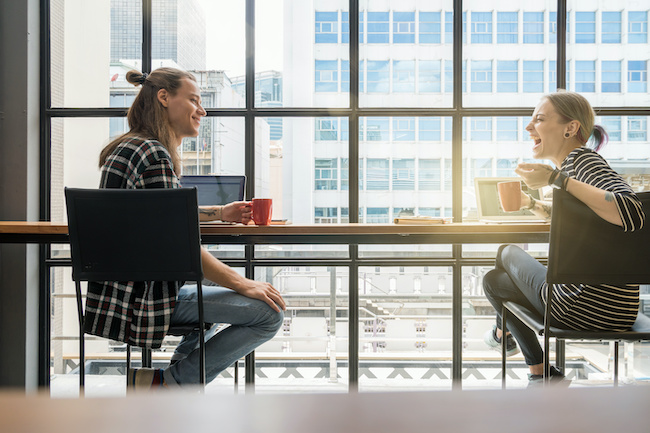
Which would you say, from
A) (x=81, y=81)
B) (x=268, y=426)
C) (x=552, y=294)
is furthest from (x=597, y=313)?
(x=81, y=81)

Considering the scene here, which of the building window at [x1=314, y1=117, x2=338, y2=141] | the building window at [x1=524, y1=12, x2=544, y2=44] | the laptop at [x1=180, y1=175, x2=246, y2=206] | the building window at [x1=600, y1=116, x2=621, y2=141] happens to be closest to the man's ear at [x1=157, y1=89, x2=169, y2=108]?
the laptop at [x1=180, y1=175, x2=246, y2=206]

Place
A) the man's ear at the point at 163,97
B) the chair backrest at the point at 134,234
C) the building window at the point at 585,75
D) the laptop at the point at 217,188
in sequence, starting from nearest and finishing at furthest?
the chair backrest at the point at 134,234, the man's ear at the point at 163,97, the laptop at the point at 217,188, the building window at the point at 585,75

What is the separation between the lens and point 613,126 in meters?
2.96

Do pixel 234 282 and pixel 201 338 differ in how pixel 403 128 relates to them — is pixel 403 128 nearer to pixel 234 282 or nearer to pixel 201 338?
pixel 234 282

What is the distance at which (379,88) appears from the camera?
295 cm

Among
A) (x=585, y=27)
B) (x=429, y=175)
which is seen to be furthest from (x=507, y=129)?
(x=585, y=27)

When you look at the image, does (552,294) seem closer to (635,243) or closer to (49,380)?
(635,243)

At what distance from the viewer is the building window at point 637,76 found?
2.96 meters

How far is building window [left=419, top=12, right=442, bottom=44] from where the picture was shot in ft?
9.68

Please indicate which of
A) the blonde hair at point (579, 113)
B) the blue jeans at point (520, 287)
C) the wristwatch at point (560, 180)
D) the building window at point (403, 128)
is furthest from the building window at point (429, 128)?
the wristwatch at point (560, 180)

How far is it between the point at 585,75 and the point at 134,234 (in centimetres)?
303

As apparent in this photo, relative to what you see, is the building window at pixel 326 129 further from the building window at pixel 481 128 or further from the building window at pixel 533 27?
the building window at pixel 533 27

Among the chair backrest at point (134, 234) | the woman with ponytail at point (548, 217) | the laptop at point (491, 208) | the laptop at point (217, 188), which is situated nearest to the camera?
the chair backrest at point (134, 234)

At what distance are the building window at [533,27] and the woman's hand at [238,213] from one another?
2.32 m
